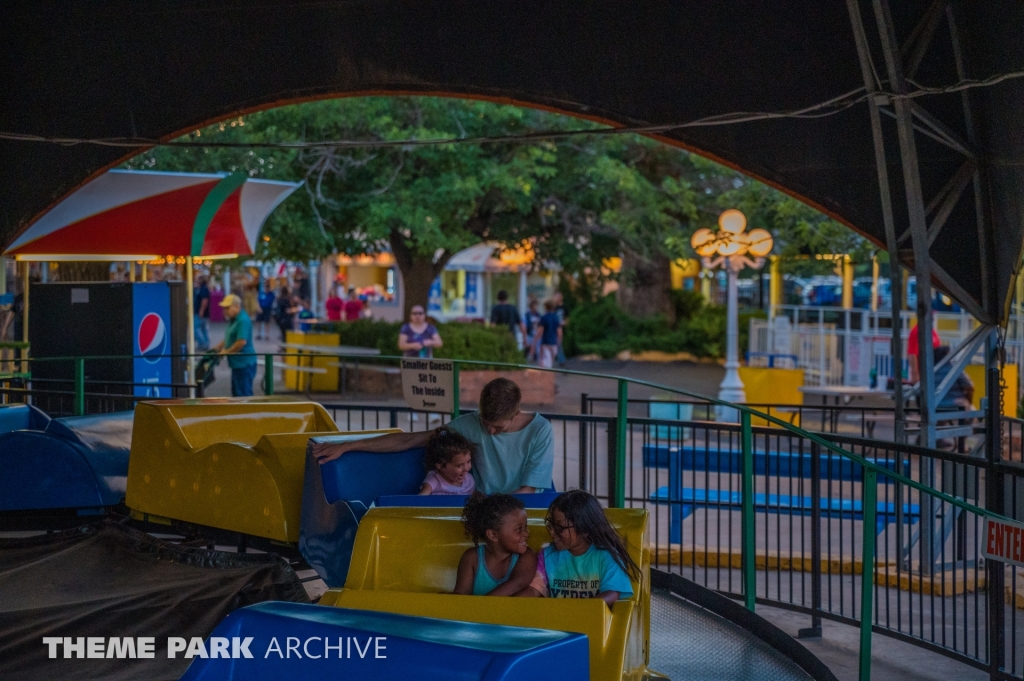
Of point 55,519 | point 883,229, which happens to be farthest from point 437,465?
point 883,229

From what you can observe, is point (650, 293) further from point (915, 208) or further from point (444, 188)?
point (915, 208)

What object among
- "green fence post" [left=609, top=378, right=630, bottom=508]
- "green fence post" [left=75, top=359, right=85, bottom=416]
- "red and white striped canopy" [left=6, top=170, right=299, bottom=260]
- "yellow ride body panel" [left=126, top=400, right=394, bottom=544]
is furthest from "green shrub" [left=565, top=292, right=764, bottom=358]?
"yellow ride body panel" [left=126, top=400, right=394, bottom=544]

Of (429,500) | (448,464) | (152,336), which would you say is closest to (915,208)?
(448,464)

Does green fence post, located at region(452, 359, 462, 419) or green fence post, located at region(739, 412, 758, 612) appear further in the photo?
Result: green fence post, located at region(452, 359, 462, 419)

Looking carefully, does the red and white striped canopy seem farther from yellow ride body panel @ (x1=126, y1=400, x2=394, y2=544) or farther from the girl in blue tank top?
the girl in blue tank top

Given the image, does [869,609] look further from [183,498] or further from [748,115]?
[748,115]

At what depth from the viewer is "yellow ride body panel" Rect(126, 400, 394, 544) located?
635 centimetres

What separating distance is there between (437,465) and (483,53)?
5051 mm

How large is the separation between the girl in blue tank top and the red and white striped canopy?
9.67m

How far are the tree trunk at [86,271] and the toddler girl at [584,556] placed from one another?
41.6 ft

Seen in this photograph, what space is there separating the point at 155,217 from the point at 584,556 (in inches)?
430

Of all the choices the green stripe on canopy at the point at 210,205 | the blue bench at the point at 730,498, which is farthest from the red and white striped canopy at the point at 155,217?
the blue bench at the point at 730,498

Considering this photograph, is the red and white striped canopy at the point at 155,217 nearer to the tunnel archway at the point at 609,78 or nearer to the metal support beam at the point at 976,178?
the tunnel archway at the point at 609,78

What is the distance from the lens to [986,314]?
9891 mm
